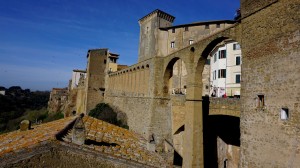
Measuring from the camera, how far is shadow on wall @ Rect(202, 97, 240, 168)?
19016 millimetres

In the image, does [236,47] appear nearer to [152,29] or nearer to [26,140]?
[152,29]

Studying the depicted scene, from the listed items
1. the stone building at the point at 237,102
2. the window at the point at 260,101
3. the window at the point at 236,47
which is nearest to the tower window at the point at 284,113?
the stone building at the point at 237,102

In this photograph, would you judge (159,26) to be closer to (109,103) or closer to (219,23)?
(219,23)

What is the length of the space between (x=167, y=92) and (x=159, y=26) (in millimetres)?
20490

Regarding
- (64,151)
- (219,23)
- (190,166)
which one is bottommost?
(190,166)

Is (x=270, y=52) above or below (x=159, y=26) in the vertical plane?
below

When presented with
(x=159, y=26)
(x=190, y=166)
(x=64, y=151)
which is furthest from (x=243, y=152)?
(x=159, y=26)

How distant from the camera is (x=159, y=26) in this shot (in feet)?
121

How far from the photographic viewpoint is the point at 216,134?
774 inches

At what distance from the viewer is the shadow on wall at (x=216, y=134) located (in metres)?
19.0

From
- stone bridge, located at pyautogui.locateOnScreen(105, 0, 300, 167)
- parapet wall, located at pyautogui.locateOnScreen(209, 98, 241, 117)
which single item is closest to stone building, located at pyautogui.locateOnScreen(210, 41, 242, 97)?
parapet wall, located at pyautogui.locateOnScreen(209, 98, 241, 117)

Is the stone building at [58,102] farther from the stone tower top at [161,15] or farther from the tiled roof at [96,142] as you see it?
the tiled roof at [96,142]

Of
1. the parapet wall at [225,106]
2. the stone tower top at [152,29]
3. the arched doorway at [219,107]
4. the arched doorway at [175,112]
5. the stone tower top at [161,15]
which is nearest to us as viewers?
the parapet wall at [225,106]

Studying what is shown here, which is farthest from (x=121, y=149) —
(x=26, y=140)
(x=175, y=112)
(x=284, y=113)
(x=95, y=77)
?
(x=95, y=77)
